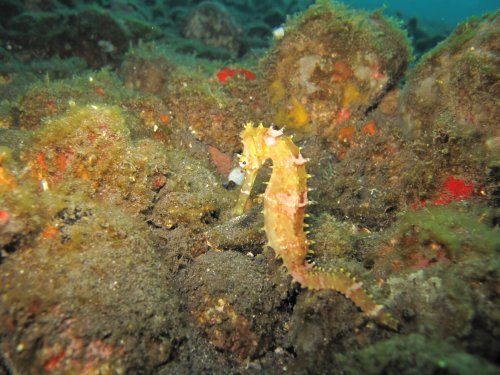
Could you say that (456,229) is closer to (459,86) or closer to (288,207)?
(288,207)

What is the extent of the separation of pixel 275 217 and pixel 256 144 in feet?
2.90

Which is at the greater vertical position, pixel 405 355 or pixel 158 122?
pixel 405 355

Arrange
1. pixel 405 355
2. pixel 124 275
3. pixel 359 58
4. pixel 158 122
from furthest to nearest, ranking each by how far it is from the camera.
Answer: pixel 359 58, pixel 158 122, pixel 124 275, pixel 405 355

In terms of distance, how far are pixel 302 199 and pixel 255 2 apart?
24.7m

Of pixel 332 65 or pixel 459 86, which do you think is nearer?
pixel 459 86

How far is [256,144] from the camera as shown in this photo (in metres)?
3.64

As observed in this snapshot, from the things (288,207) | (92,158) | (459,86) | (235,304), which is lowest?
(235,304)

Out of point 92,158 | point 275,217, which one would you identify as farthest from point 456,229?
point 92,158

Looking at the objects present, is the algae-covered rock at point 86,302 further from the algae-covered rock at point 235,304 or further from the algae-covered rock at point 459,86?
the algae-covered rock at point 459,86

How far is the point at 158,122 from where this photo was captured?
574 cm

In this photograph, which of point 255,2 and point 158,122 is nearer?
point 158,122

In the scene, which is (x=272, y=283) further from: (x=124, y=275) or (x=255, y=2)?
(x=255, y=2)

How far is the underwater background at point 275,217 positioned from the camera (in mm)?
2529

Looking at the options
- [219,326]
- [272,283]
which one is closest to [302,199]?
[272,283]
